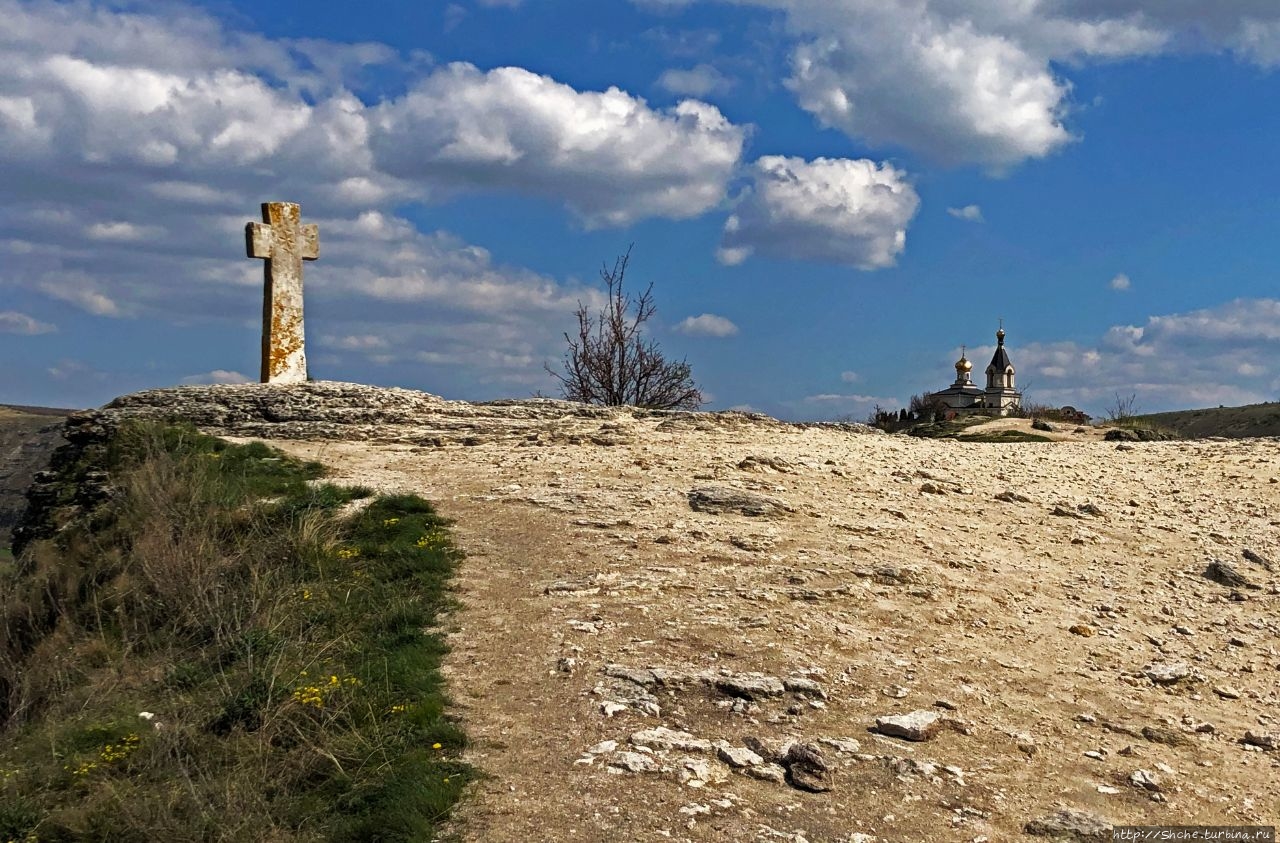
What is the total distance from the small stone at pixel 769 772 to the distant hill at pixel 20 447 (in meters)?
39.0

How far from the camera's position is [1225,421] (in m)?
32.0

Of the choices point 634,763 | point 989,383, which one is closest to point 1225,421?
point 989,383

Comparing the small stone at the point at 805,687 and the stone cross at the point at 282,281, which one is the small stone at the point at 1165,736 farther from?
the stone cross at the point at 282,281

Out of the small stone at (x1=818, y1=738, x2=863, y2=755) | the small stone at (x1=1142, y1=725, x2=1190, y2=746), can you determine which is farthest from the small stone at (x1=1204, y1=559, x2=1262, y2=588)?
the small stone at (x1=818, y1=738, x2=863, y2=755)

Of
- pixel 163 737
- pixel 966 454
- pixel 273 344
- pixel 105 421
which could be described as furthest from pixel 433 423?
pixel 163 737

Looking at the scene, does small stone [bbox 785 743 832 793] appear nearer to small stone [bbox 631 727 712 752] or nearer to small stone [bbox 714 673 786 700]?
small stone [bbox 631 727 712 752]

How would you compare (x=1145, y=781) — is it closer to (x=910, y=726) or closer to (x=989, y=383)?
(x=910, y=726)

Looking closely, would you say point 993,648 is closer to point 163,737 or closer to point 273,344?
point 163,737

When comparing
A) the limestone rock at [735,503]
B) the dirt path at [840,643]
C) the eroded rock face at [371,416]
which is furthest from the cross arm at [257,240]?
the limestone rock at [735,503]

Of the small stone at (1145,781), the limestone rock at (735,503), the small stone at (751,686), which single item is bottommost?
the small stone at (1145,781)

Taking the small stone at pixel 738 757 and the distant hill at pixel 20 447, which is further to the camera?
the distant hill at pixel 20 447

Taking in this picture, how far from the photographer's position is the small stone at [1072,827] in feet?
17.4

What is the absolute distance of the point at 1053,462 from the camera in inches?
570

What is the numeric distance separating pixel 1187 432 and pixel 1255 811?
94.9 feet
